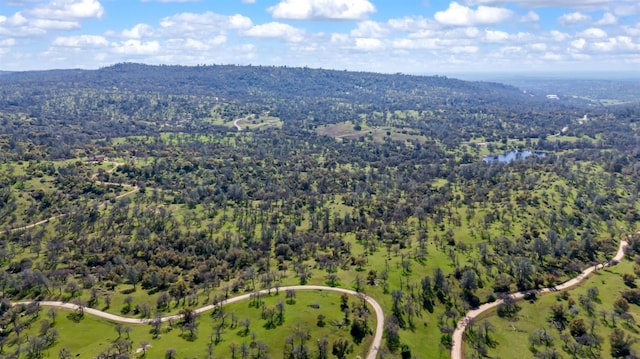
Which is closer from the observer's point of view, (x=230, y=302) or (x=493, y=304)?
(x=230, y=302)

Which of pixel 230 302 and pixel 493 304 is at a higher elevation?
pixel 230 302

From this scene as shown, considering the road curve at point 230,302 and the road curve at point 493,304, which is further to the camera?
the road curve at point 230,302

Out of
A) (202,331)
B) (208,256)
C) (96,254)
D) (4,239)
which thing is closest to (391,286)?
(202,331)

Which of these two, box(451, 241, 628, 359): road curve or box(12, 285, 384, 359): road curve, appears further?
box(12, 285, 384, 359): road curve

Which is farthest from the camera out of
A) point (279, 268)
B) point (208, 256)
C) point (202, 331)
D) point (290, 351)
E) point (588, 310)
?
point (208, 256)

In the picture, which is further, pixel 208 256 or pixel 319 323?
pixel 208 256

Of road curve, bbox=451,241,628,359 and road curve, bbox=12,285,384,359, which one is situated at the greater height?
road curve, bbox=12,285,384,359

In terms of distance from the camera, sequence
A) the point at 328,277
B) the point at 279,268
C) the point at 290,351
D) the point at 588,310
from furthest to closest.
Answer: the point at 279,268 < the point at 328,277 < the point at 588,310 < the point at 290,351

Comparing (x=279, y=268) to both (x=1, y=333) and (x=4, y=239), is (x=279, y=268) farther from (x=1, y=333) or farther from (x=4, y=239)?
(x=4, y=239)

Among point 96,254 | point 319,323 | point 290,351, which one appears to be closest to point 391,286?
point 319,323

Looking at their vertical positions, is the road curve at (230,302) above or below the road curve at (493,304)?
above
